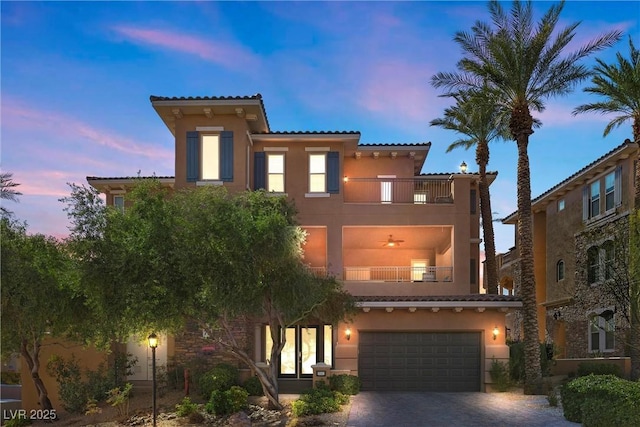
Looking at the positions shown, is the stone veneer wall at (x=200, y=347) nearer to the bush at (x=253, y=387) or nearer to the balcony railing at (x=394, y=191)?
the bush at (x=253, y=387)

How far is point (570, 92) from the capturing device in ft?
70.6

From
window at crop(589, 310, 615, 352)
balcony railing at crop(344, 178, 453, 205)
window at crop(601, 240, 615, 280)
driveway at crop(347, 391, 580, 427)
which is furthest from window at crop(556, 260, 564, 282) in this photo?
driveway at crop(347, 391, 580, 427)

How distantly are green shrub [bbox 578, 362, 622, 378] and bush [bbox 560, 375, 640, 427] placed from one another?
7585mm

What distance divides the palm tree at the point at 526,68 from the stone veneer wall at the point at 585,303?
174 inches

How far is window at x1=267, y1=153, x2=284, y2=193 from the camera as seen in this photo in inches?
981

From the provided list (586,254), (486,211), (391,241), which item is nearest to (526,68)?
(486,211)

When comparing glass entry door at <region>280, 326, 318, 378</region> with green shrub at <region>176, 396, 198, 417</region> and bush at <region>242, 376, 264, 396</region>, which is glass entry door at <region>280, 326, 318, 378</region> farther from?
green shrub at <region>176, 396, 198, 417</region>

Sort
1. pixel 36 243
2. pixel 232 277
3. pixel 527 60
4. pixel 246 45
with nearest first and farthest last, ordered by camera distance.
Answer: pixel 232 277 → pixel 36 243 → pixel 527 60 → pixel 246 45

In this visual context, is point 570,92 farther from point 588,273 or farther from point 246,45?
point 246,45

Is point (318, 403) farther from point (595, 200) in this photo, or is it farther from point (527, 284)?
point (595, 200)

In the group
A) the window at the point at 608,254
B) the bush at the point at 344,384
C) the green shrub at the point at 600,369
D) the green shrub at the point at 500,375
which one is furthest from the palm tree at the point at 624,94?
the bush at the point at 344,384

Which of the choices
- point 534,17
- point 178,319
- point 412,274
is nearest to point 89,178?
→ point 178,319

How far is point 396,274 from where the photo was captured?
2641 centimetres

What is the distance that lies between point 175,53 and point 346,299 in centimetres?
1099
